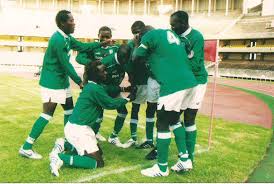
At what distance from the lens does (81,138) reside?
6043 millimetres

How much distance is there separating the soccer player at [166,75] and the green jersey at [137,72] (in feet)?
3.41

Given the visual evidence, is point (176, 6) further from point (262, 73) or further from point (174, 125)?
point (174, 125)

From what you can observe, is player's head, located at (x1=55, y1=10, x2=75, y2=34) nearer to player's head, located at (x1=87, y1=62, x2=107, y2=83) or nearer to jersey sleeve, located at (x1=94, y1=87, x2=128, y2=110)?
player's head, located at (x1=87, y1=62, x2=107, y2=83)

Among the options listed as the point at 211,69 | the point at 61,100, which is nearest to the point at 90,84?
the point at 61,100

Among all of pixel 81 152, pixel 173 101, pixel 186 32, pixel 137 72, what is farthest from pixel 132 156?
pixel 186 32

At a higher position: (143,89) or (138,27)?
(138,27)

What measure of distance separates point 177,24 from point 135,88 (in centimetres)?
134

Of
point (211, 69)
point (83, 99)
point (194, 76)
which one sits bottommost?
point (211, 69)

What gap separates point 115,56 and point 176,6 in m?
68.7

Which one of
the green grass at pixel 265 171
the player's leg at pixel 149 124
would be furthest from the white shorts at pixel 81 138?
the green grass at pixel 265 171

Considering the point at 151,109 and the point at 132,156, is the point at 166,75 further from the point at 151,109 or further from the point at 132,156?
the point at 132,156

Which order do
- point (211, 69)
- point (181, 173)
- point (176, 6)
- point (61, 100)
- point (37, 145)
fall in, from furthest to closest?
1. point (176, 6)
2. point (211, 69)
3. point (37, 145)
4. point (61, 100)
5. point (181, 173)

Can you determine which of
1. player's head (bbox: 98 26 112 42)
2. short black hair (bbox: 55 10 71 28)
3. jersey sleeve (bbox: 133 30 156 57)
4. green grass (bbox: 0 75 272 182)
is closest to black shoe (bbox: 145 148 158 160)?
green grass (bbox: 0 75 272 182)

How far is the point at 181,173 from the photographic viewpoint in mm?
5879
